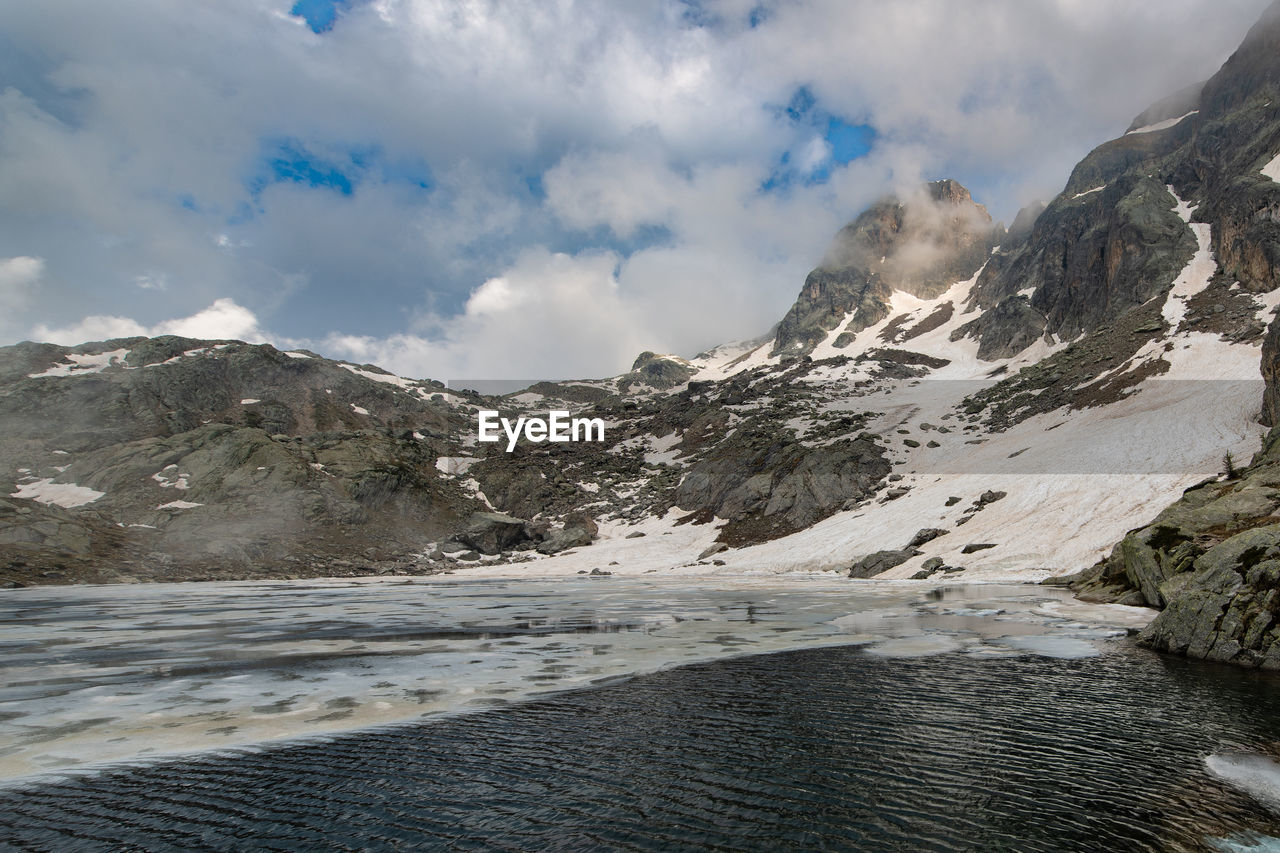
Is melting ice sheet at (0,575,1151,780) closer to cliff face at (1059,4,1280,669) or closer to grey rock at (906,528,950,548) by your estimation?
cliff face at (1059,4,1280,669)

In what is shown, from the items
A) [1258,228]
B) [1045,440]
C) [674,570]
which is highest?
[1258,228]

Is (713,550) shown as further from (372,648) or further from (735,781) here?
(735,781)

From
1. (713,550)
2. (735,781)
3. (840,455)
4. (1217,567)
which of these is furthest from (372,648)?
(840,455)

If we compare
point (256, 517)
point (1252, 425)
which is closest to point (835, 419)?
point (1252, 425)

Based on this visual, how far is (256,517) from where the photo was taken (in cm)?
6612

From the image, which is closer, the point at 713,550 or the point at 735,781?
the point at 735,781

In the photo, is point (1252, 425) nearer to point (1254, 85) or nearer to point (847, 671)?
point (847, 671)

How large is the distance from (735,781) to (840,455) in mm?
66951

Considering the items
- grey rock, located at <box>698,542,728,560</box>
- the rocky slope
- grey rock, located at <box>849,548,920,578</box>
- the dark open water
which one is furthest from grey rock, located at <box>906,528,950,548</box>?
the dark open water

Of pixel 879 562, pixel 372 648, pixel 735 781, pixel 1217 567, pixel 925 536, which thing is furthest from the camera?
pixel 925 536

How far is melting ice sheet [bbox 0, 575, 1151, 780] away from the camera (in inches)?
359

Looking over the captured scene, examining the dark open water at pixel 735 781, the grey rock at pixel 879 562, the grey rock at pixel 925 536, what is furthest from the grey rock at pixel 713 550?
the dark open water at pixel 735 781

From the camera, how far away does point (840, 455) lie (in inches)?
2746

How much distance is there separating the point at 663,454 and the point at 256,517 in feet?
187
